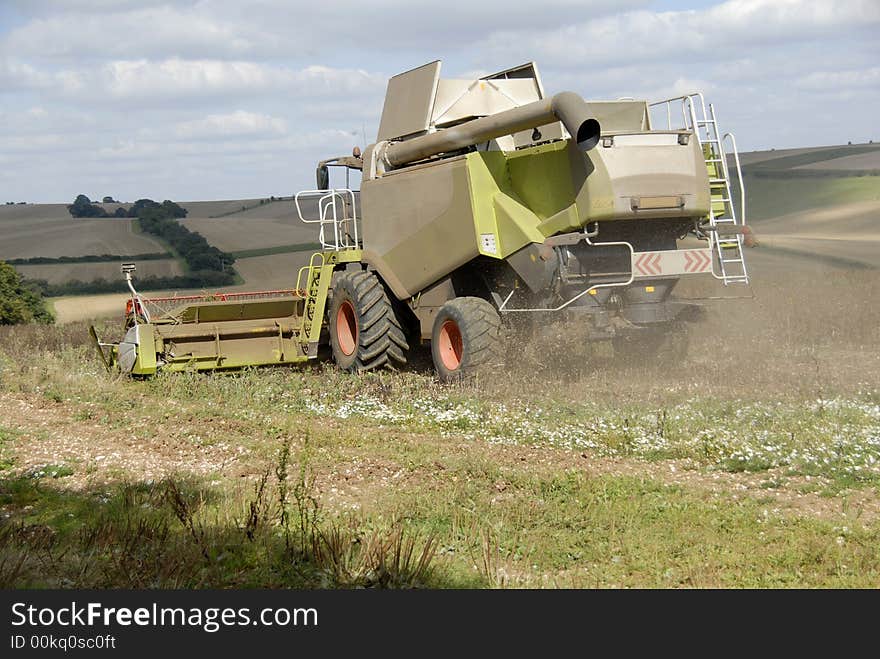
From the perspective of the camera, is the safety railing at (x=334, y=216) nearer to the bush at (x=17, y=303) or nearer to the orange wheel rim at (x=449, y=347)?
the orange wheel rim at (x=449, y=347)

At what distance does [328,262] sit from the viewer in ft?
46.4

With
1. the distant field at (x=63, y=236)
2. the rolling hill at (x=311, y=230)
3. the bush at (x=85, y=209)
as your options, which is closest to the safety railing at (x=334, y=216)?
the rolling hill at (x=311, y=230)

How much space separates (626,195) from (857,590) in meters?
6.08

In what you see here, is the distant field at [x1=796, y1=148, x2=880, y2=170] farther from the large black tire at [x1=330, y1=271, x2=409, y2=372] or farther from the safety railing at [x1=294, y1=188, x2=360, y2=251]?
the large black tire at [x1=330, y1=271, x2=409, y2=372]

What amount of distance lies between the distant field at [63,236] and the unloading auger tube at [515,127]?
1321 inches

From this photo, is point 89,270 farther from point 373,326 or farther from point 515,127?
point 515,127

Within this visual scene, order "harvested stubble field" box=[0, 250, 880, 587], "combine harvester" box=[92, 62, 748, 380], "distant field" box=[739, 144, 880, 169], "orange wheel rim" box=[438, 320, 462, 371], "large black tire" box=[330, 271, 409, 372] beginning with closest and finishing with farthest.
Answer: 1. "harvested stubble field" box=[0, 250, 880, 587]
2. "combine harvester" box=[92, 62, 748, 380]
3. "orange wheel rim" box=[438, 320, 462, 371]
4. "large black tire" box=[330, 271, 409, 372]
5. "distant field" box=[739, 144, 880, 169]

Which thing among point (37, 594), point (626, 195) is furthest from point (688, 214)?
point (37, 594)

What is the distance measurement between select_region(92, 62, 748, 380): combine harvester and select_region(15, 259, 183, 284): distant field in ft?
84.7

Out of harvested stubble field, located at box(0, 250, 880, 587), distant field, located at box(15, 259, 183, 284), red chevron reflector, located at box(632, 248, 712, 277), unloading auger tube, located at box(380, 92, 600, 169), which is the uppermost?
unloading auger tube, located at box(380, 92, 600, 169)

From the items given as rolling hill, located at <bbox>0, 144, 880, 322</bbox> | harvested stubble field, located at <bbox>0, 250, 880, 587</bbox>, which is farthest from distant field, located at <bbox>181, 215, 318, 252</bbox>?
harvested stubble field, located at <bbox>0, 250, 880, 587</bbox>

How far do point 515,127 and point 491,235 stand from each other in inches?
45.5

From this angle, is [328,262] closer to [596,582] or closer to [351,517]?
[351,517]

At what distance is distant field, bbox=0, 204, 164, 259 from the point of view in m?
44.3
